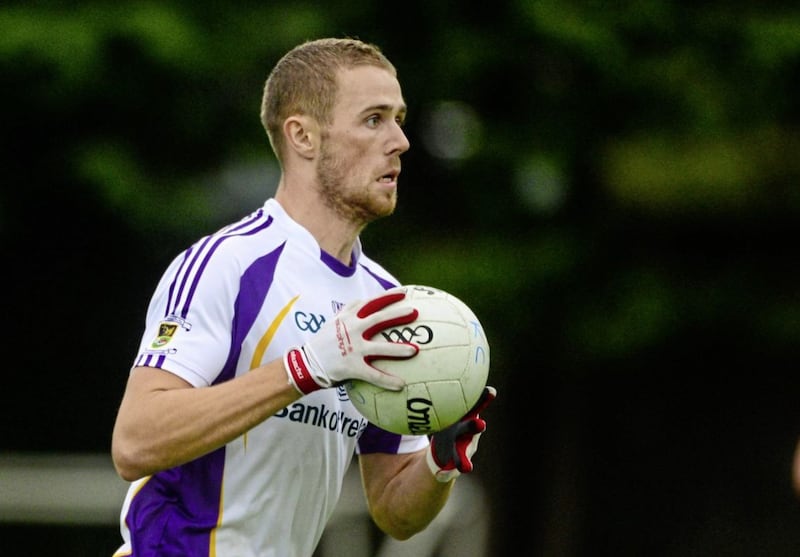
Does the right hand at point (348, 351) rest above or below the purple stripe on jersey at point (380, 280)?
below

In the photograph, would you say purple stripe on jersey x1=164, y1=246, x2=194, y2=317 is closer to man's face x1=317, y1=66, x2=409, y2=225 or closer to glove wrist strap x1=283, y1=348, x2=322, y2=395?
glove wrist strap x1=283, y1=348, x2=322, y2=395

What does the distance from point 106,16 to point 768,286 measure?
5.51 m

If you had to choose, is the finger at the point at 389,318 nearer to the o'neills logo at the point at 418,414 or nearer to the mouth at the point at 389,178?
the o'neills logo at the point at 418,414

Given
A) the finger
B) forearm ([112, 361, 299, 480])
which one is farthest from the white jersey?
the finger

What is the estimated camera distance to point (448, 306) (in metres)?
4.98

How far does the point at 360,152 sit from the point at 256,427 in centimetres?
108

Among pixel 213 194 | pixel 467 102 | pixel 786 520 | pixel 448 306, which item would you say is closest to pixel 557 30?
pixel 467 102

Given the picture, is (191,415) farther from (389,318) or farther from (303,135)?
(303,135)

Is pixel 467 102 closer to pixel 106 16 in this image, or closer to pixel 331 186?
pixel 106 16

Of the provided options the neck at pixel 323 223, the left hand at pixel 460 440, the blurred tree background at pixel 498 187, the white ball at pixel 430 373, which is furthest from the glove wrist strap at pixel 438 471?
the blurred tree background at pixel 498 187

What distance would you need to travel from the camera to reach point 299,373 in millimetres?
4672

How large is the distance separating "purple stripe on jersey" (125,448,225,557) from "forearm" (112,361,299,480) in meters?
0.38

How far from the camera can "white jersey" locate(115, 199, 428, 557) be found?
4.95m

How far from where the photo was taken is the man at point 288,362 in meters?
4.71
